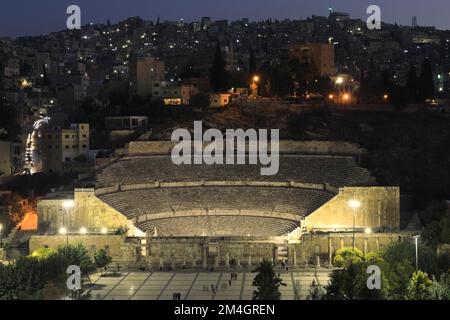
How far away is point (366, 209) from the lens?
4444 centimetres

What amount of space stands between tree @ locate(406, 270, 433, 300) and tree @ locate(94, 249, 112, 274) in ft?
47.4

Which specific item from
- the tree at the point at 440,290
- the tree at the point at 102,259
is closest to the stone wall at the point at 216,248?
the tree at the point at 102,259

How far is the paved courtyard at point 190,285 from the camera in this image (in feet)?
112

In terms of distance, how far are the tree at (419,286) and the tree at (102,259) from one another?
14.5 metres

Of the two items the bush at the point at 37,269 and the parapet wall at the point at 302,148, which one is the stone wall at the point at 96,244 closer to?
the bush at the point at 37,269

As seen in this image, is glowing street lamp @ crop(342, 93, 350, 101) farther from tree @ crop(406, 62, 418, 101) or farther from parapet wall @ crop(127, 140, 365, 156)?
parapet wall @ crop(127, 140, 365, 156)

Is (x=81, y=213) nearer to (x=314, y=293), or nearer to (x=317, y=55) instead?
(x=314, y=293)

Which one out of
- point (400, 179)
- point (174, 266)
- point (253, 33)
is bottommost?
point (174, 266)

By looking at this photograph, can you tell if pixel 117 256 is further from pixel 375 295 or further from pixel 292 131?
pixel 292 131

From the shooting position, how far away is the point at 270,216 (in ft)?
150

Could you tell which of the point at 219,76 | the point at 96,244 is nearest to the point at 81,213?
the point at 96,244
